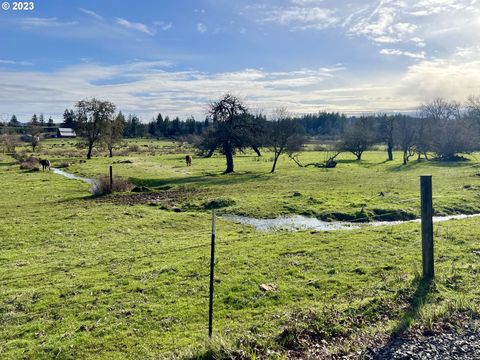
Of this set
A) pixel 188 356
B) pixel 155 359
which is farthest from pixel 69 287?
pixel 188 356

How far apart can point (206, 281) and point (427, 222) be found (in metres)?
5.78

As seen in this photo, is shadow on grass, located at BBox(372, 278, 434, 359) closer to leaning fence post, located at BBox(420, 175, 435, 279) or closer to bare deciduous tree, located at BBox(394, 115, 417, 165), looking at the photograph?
leaning fence post, located at BBox(420, 175, 435, 279)

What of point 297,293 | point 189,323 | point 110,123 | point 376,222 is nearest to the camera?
point 189,323

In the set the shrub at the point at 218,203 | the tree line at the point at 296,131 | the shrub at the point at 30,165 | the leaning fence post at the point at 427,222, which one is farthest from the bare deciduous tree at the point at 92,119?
the leaning fence post at the point at 427,222

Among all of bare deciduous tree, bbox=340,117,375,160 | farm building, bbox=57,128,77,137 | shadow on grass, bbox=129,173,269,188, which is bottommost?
shadow on grass, bbox=129,173,269,188

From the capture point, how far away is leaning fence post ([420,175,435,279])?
797 cm

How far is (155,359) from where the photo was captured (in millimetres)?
6055

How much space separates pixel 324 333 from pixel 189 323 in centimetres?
297

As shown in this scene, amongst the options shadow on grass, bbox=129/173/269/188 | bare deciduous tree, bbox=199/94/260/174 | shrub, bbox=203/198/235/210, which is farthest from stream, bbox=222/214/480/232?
bare deciduous tree, bbox=199/94/260/174

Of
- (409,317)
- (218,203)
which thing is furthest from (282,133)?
(409,317)

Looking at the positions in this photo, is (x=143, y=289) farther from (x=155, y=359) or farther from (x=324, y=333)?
(x=324, y=333)

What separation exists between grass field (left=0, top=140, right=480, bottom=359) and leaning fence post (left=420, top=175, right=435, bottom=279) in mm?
300

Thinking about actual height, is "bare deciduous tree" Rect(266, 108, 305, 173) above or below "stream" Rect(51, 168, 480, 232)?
above

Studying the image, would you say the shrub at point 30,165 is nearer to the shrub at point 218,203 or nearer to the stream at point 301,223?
the shrub at point 218,203
